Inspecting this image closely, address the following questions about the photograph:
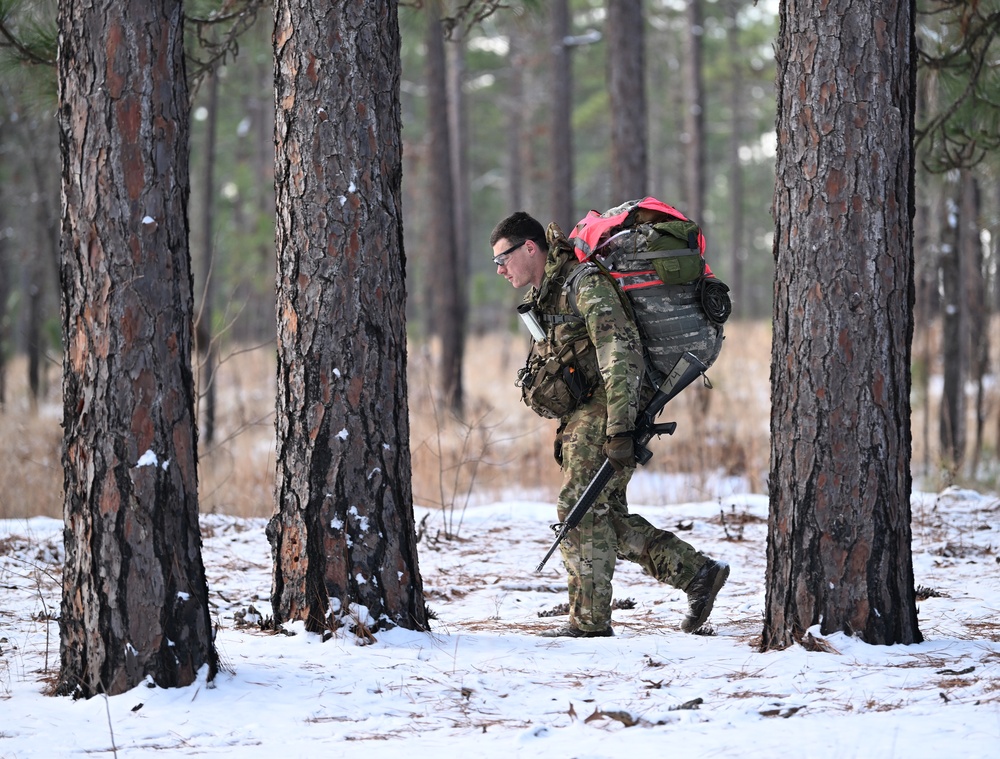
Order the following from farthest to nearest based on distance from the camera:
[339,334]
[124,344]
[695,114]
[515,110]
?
1. [515,110]
2. [695,114]
3. [339,334]
4. [124,344]

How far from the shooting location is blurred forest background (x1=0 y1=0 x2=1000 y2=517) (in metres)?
6.52

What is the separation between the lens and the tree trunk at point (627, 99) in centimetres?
1096

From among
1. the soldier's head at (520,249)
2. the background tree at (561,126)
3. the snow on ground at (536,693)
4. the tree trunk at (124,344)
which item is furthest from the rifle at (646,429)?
the background tree at (561,126)

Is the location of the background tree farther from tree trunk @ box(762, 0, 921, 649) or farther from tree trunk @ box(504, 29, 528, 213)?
tree trunk @ box(762, 0, 921, 649)

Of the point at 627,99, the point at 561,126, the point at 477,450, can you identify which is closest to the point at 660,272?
the point at 477,450

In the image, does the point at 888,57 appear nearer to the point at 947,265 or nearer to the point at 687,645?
the point at 687,645

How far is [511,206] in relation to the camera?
91.9 feet

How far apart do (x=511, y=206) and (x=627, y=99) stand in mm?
17145

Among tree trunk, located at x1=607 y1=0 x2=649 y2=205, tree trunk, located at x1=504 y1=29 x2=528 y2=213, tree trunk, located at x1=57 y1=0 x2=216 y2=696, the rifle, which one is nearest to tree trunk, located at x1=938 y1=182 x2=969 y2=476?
tree trunk, located at x1=607 y1=0 x2=649 y2=205

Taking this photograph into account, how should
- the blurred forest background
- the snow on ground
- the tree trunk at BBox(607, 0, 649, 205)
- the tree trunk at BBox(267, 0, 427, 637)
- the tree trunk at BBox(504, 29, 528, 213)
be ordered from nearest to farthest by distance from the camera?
the snow on ground < the tree trunk at BBox(267, 0, 427, 637) < the blurred forest background < the tree trunk at BBox(607, 0, 649, 205) < the tree trunk at BBox(504, 29, 528, 213)

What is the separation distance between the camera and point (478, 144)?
37969 millimetres

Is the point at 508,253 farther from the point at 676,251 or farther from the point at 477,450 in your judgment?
the point at 477,450

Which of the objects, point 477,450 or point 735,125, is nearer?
point 477,450

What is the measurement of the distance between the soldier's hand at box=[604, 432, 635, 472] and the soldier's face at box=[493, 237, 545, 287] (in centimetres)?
79
